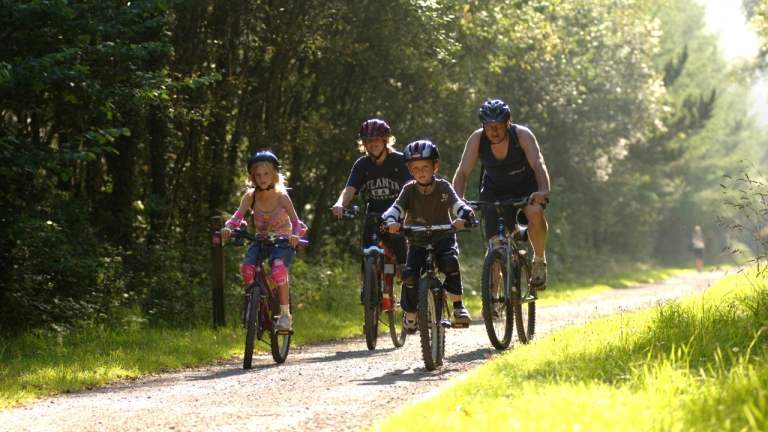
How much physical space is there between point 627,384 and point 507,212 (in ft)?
14.4

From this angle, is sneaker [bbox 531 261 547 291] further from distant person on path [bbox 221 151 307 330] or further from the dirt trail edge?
distant person on path [bbox 221 151 307 330]

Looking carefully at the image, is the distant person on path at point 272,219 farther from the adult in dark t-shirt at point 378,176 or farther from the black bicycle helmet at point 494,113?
the black bicycle helmet at point 494,113

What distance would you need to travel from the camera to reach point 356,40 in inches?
779

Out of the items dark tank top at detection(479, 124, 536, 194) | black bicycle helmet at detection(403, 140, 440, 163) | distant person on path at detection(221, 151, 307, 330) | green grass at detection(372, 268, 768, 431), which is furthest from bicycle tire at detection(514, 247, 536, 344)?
distant person on path at detection(221, 151, 307, 330)

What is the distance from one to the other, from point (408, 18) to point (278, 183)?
9.26 meters

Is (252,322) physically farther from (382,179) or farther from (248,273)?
(382,179)

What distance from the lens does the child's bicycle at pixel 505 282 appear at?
32.3ft

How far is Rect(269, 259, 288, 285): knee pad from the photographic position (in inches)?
410

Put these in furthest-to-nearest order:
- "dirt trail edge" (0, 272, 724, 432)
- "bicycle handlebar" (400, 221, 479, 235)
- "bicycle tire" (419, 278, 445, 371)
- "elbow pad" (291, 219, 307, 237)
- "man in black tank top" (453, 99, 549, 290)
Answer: "elbow pad" (291, 219, 307, 237) < "man in black tank top" (453, 99, 549, 290) < "bicycle handlebar" (400, 221, 479, 235) < "bicycle tire" (419, 278, 445, 371) < "dirt trail edge" (0, 272, 724, 432)

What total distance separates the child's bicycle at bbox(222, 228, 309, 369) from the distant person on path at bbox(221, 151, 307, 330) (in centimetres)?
6

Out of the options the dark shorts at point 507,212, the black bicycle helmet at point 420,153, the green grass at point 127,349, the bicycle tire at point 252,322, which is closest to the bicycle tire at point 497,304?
the dark shorts at point 507,212

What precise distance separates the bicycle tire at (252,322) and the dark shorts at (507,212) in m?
2.31

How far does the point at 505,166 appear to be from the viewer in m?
10.4

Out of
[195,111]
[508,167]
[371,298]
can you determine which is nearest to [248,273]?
[371,298]
